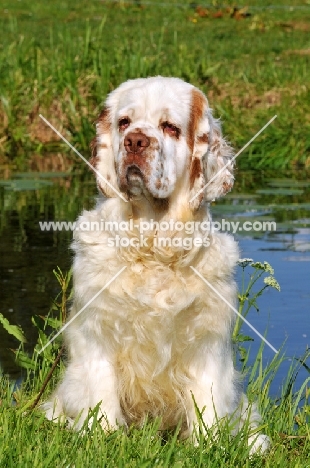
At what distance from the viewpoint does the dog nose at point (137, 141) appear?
4.60 meters

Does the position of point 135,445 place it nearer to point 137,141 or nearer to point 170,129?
point 137,141

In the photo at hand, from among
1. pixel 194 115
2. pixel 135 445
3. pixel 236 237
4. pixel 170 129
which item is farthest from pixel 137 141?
pixel 236 237

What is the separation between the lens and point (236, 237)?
8828mm

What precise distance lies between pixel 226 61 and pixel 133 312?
11.1 metres

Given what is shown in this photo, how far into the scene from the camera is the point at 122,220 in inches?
191

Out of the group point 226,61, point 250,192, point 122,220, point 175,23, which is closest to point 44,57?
point 226,61

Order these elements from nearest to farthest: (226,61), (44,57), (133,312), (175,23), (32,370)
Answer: (133,312)
(32,370)
(44,57)
(226,61)
(175,23)

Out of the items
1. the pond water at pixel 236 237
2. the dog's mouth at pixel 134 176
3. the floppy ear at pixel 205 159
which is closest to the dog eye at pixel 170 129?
the floppy ear at pixel 205 159

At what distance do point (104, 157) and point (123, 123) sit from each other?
0.22m

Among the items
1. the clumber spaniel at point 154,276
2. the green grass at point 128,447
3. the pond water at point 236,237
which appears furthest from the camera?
the pond water at point 236,237

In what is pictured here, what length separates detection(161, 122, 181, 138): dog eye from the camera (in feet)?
15.6

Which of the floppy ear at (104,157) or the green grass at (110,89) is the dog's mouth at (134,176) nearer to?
the floppy ear at (104,157)

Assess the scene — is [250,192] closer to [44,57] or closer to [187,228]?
[44,57]

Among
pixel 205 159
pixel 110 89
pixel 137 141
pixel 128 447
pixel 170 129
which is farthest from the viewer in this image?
pixel 110 89
